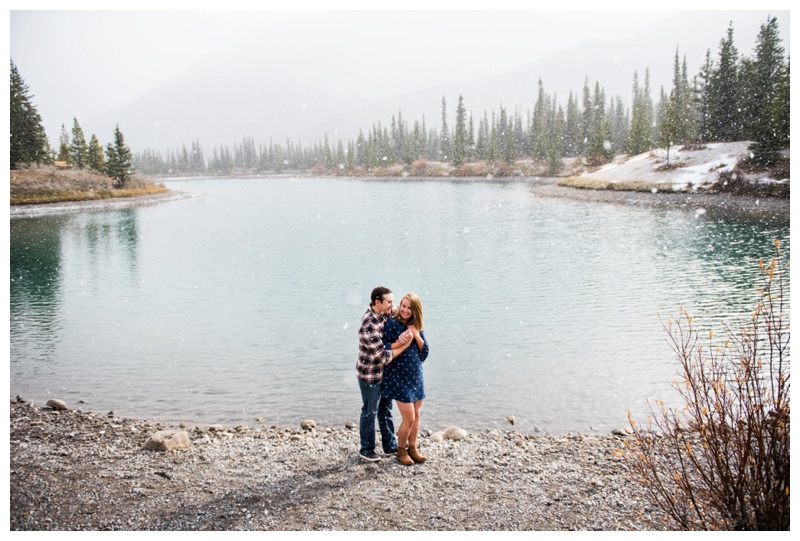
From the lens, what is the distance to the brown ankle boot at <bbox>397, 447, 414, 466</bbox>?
6930 millimetres

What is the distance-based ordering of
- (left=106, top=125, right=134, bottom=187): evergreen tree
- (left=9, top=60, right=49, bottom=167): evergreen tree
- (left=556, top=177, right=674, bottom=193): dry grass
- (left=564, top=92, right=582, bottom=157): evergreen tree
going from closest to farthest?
1. (left=556, top=177, right=674, bottom=193): dry grass
2. (left=9, top=60, right=49, bottom=167): evergreen tree
3. (left=106, top=125, right=134, bottom=187): evergreen tree
4. (left=564, top=92, right=582, bottom=157): evergreen tree

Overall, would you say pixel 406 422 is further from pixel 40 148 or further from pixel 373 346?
pixel 40 148

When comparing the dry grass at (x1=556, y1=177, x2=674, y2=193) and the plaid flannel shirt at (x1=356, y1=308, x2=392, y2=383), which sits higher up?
the dry grass at (x1=556, y1=177, x2=674, y2=193)

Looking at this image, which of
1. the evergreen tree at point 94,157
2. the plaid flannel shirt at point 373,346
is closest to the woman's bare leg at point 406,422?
the plaid flannel shirt at point 373,346

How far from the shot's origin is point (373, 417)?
688cm

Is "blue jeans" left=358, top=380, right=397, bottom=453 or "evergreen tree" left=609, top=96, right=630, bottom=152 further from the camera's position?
"evergreen tree" left=609, top=96, right=630, bottom=152

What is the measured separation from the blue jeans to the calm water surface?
280 centimetres

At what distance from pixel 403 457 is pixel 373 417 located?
0.65m

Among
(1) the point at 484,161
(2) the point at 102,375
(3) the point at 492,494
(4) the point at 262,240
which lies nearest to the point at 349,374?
(2) the point at 102,375

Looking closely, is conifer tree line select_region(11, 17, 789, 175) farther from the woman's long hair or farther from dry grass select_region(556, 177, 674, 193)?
the woman's long hair

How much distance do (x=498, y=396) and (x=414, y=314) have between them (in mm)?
5310

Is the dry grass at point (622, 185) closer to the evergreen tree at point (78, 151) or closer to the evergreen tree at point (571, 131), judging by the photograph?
the evergreen tree at point (571, 131)

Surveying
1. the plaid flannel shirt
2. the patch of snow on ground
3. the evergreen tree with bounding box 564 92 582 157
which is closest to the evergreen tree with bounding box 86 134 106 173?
the patch of snow on ground

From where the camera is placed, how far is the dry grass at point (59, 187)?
203 ft
